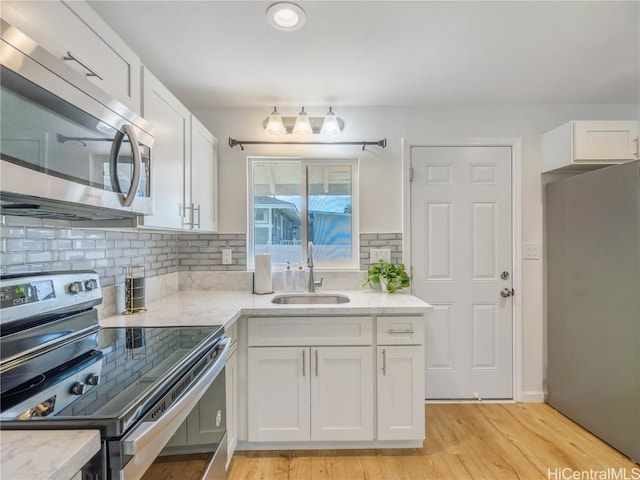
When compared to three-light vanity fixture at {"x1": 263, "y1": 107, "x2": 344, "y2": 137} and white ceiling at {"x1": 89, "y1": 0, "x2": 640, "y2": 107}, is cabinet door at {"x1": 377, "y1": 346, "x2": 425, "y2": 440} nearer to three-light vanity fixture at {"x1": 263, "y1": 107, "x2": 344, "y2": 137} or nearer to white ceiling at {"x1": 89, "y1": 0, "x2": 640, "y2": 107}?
three-light vanity fixture at {"x1": 263, "y1": 107, "x2": 344, "y2": 137}

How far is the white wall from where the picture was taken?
8.19 feet

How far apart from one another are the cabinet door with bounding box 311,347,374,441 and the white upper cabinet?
1.55 m

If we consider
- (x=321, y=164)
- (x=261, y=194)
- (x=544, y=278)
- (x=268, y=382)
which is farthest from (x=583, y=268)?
(x=261, y=194)

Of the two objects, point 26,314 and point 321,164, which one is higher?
point 321,164

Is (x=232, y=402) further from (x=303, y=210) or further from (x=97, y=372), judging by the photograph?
(x=303, y=210)

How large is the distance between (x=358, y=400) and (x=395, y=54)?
77.0 inches

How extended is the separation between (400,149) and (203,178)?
1.48 m

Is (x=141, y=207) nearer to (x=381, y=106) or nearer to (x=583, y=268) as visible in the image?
(x=381, y=106)

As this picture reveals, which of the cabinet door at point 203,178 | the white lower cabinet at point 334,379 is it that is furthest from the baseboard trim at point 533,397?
the cabinet door at point 203,178

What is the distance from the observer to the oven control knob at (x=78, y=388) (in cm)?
83

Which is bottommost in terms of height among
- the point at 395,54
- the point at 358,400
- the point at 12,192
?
the point at 358,400

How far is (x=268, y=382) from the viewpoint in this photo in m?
1.84

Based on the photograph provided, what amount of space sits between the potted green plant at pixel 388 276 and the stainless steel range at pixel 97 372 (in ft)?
3.99

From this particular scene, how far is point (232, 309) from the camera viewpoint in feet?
5.89
